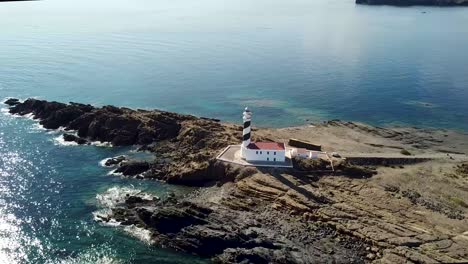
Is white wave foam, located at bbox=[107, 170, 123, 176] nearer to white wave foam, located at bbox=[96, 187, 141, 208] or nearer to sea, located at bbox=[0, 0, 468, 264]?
sea, located at bbox=[0, 0, 468, 264]

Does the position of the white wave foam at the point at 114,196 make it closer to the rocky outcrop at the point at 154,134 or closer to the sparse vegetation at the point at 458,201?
the rocky outcrop at the point at 154,134

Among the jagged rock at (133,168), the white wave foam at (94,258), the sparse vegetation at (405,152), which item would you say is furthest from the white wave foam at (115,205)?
the sparse vegetation at (405,152)

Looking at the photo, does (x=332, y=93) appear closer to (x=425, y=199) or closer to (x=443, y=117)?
(x=443, y=117)

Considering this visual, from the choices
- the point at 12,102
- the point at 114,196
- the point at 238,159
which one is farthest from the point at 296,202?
the point at 12,102

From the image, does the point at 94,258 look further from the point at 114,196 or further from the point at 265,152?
the point at 265,152

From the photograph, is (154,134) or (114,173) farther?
(154,134)

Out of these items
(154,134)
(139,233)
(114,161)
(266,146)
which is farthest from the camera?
(154,134)

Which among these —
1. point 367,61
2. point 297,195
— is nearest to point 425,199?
point 297,195

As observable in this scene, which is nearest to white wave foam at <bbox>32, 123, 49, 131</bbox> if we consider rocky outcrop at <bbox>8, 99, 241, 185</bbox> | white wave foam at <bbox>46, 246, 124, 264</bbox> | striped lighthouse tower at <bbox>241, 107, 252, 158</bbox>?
rocky outcrop at <bbox>8, 99, 241, 185</bbox>

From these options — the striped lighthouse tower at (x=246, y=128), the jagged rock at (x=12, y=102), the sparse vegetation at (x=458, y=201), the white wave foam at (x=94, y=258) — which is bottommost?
the white wave foam at (x=94, y=258)
